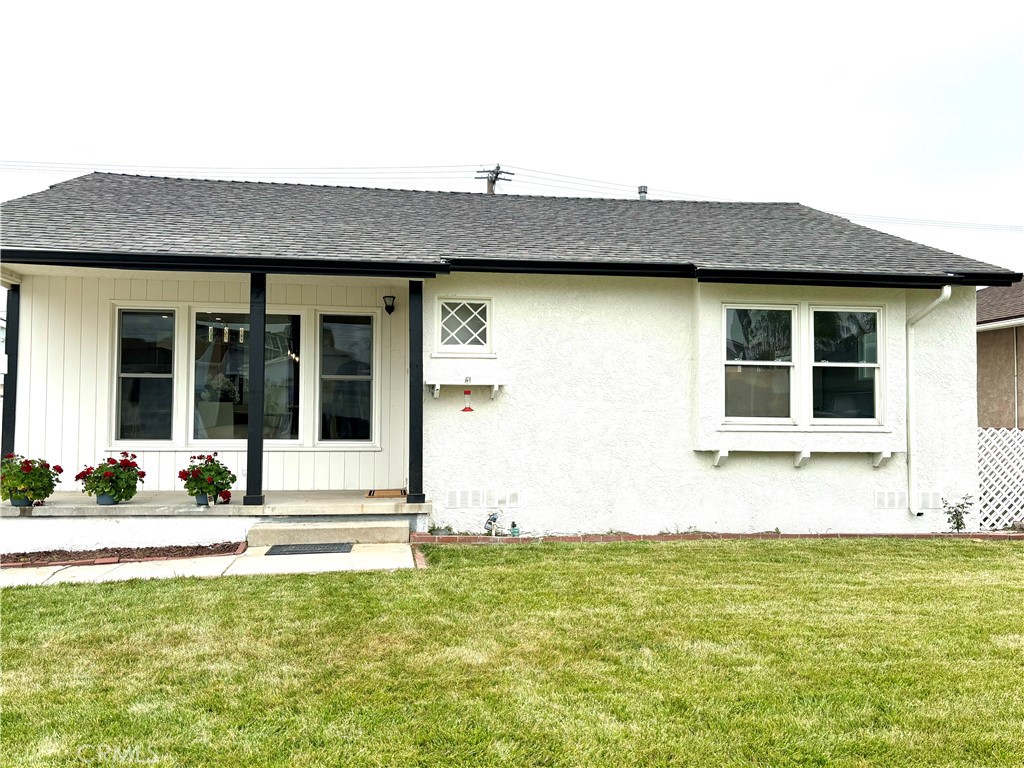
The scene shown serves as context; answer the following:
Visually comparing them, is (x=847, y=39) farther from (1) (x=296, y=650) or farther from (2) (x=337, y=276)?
(1) (x=296, y=650)

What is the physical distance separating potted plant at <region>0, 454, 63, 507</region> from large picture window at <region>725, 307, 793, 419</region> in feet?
23.6

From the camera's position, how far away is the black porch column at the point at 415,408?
24.8ft

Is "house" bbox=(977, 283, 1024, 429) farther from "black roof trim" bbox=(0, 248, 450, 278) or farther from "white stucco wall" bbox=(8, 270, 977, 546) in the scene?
"black roof trim" bbox=(0, 248, 450, 278)

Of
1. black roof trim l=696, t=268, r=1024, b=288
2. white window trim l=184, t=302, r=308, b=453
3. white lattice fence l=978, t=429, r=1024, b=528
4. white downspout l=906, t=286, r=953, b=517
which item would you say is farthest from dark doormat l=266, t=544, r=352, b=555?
white lattice fence l=978, t=429, r=1024, b=528

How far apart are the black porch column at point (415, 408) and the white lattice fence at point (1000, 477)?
6.72 m

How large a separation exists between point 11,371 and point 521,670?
23.7 ft

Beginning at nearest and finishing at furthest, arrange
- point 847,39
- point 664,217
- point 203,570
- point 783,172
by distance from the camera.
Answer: point 203,570 → point 664,217 → point 847,39 → point 783,172

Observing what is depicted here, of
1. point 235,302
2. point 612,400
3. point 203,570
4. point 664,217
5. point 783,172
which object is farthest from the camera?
point 783,172

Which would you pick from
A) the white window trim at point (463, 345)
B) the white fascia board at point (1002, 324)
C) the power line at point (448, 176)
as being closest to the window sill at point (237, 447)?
the white window trim at point (463, 345)

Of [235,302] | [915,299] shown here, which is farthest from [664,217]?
[235,302]

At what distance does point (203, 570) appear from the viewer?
6.18m

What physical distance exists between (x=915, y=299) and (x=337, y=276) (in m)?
6.72

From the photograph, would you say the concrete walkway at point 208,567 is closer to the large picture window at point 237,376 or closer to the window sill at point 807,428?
the large picture window at point 237,376

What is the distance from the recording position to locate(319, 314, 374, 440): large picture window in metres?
8.90
